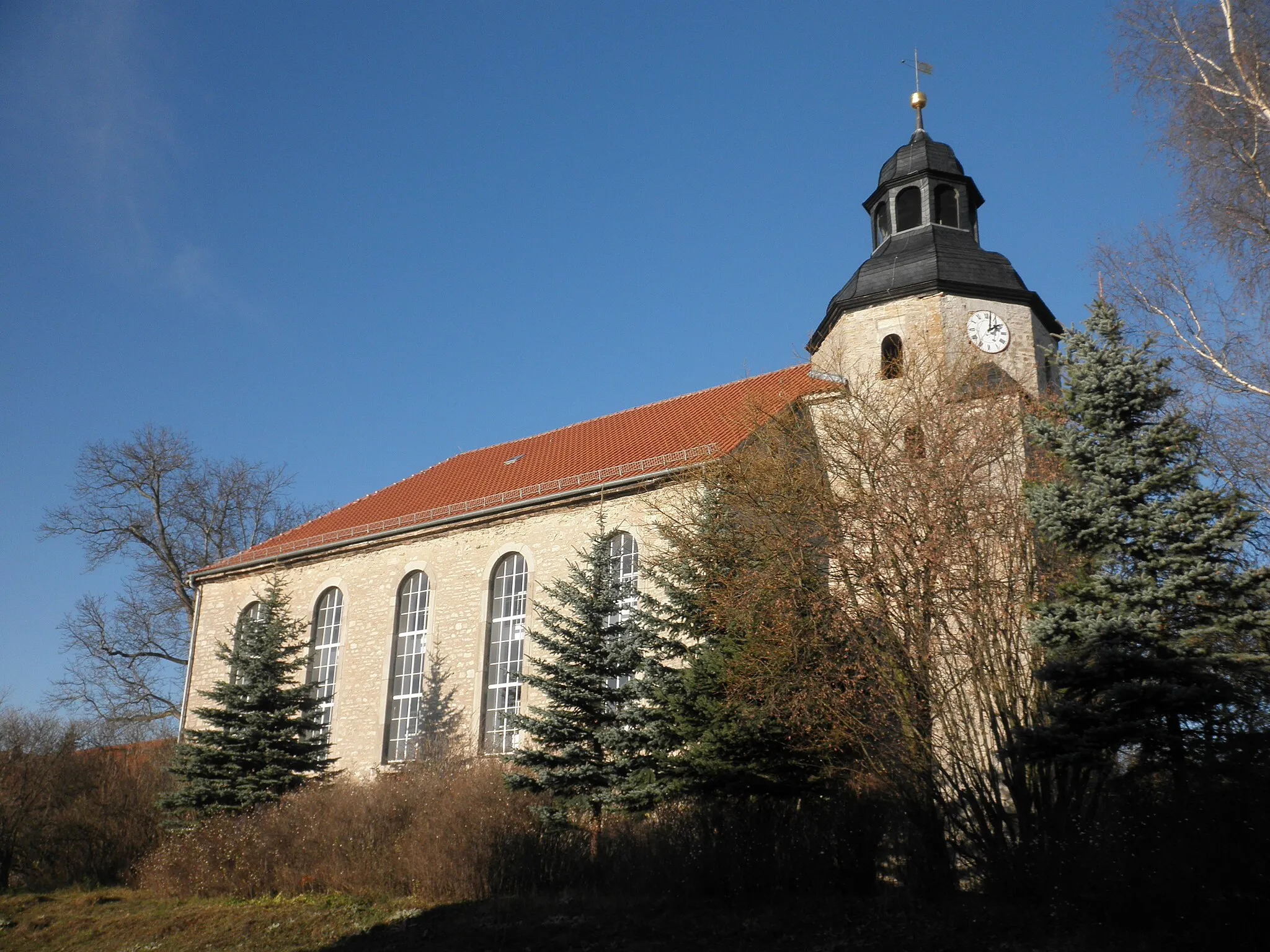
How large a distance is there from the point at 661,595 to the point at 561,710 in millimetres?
3658

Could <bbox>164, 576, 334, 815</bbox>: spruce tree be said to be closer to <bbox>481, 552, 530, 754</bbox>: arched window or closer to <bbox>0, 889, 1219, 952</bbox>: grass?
<bbox>0, 889, 1219, 952</bbox>: grass

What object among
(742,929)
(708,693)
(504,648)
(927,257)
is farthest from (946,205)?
(742,929)

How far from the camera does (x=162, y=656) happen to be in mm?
32688

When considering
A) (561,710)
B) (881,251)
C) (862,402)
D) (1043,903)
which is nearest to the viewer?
(1043,903)

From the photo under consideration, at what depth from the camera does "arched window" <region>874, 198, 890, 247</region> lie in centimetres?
2002

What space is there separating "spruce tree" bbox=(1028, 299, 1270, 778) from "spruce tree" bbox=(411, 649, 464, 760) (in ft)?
40.6

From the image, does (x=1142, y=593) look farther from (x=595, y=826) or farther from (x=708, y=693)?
(x=595, y=826)

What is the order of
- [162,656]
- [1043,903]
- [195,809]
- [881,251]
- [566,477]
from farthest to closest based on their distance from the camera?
[162,656] → [566,477] → [881,251] → [195,809] → [1043,903]

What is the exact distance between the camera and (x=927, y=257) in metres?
18.3

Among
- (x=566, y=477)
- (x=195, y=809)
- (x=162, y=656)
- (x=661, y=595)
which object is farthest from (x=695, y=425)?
(x=162, y=656)

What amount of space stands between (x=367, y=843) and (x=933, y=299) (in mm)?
12200

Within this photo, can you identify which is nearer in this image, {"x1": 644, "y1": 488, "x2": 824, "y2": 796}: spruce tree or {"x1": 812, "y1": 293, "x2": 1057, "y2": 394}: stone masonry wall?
{"x1": 644, "y1": 488, "x2": 824, "y2": 796}: spruce tree

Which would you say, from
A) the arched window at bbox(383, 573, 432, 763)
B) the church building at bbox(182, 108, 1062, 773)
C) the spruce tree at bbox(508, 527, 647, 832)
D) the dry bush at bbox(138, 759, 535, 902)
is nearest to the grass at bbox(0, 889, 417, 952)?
the dry bush at bbox(138, 759, 535, 902)

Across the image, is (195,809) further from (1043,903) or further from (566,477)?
(1043,903)
